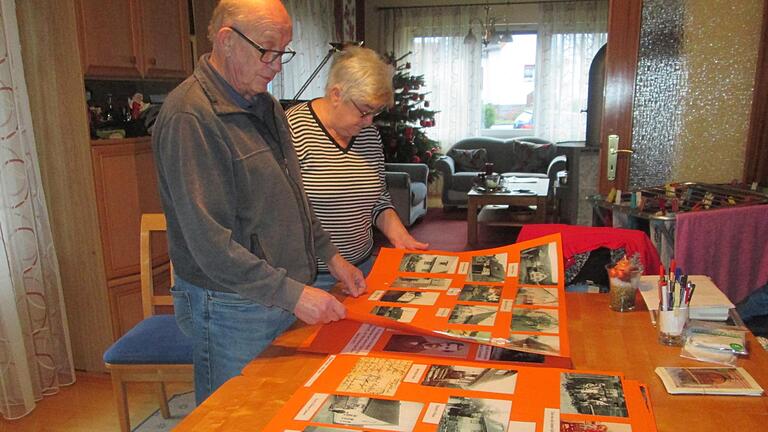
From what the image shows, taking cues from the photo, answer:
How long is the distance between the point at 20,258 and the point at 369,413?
87.2 inches

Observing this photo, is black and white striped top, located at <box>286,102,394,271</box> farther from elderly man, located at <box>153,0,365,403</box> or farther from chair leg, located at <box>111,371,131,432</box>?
chair leg, located at <box>111,371,131,432</box>

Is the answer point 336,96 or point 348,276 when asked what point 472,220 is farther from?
point 348,276

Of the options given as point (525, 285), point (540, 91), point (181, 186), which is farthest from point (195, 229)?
point (540, 91)

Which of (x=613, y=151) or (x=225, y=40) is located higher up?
(x=225, y=40)

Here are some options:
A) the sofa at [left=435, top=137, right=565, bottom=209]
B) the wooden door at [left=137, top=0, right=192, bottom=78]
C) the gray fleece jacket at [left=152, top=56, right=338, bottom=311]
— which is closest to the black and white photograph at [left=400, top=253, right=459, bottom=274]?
the gray fleece jacket at [left=152, top=56, right=338, bottom=311]

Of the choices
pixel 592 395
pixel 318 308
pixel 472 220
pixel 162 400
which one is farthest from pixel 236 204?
pixel 472 220

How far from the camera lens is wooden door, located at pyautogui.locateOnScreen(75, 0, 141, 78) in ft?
8.43

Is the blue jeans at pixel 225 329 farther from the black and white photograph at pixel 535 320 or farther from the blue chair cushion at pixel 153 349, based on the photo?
the blue chair cushion at pixel 153 349

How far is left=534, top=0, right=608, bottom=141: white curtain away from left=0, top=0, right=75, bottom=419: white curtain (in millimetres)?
6004

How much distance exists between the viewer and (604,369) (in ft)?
3.28

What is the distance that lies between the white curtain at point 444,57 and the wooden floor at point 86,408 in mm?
5344

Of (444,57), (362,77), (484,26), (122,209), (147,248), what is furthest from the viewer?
(444,57)

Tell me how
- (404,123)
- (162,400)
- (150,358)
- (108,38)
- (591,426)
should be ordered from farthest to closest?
(404,123) < (108,38) < (162,400) < (150,358) < (591,426)

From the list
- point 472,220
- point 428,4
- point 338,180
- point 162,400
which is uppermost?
point 428,4
